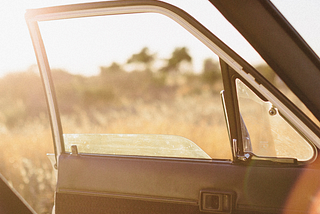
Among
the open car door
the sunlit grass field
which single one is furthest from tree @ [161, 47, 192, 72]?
the open car door

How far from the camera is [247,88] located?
1802 mm

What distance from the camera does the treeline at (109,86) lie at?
1032 cm

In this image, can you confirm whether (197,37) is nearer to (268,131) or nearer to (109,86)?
(268,131)

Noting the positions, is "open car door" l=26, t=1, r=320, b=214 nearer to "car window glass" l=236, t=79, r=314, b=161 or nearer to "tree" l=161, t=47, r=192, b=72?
"car window glass" l=236, t=79, r=314, b=161

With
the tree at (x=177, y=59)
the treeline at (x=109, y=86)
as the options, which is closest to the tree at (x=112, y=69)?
the treeline at (x=109, y=86)

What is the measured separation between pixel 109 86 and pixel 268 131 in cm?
1189

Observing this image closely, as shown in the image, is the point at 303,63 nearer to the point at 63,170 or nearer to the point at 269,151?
the point at 269,151

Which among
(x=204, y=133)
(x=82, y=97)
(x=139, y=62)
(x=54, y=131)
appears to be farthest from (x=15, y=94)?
(x=54, y=131)

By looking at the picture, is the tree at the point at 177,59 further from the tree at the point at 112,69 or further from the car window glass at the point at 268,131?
the car window glass at the point at 268,131

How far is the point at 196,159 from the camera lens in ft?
6.74

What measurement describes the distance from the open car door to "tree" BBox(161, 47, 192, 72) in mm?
9760

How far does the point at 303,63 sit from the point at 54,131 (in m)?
1.73

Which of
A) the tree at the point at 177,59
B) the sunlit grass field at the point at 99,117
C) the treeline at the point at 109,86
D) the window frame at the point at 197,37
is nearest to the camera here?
the window frame at the point at 197,37

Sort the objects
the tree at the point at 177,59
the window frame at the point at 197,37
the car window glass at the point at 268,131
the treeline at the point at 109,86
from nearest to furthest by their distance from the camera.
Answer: the window frame at the point at 197,37
the car window glass at the point at 268,131
the treeline at the point at 109,86
the tree at the point at 177,59
